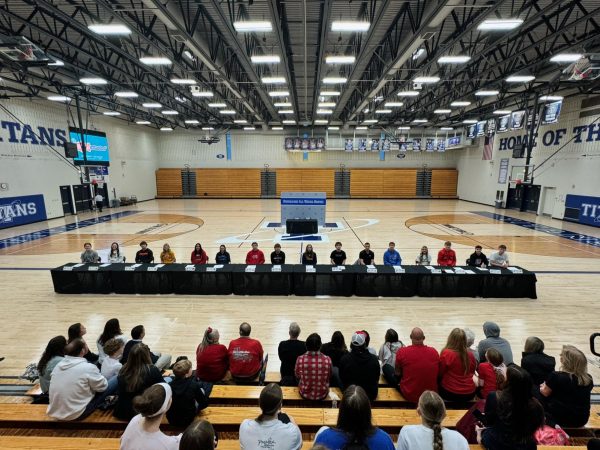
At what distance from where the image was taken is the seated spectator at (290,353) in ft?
13.3

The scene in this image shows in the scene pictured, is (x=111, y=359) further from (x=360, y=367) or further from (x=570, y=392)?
(x=570, y=392)

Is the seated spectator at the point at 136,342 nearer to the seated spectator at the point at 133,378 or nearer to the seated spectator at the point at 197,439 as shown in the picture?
the seated spectator at the point at 133,378

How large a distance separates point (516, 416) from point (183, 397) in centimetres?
270

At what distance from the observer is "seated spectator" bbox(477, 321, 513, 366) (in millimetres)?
4059

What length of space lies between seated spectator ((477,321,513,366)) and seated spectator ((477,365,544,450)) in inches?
71.2

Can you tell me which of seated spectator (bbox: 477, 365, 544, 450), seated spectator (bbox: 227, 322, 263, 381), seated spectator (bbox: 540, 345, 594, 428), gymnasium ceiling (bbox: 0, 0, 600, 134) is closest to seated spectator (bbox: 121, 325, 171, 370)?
seated spectator (bbox: 227, 322, 263, 381)

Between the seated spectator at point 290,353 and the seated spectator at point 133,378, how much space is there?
1.51 metres

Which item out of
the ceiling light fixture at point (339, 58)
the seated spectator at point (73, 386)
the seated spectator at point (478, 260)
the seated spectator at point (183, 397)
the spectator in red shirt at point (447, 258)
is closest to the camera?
the seated spectator at point (183, 397)

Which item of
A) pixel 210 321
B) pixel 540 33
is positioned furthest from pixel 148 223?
pixel 540 33

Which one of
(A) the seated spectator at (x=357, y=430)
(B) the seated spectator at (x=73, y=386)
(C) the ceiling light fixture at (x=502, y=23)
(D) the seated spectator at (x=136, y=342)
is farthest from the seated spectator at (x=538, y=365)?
(C) the ceiling light fixture at (x=502, y=23)

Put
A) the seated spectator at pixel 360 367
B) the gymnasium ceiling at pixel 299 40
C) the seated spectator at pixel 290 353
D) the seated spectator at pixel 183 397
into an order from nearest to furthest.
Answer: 1. the seated spectator at pixel 183 397
2. the seated spectator at pixel 360 367
3. the seated spectator at pixel 290 353
4. the gymnasium ceiling at pixel 299 40

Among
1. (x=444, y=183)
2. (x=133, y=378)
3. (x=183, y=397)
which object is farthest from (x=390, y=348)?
(x=444, y=183)

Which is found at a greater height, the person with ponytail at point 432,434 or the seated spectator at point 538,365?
the person with ponytail at point 432,434

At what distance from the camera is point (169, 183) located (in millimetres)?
32375
